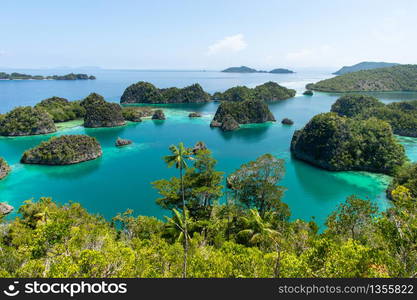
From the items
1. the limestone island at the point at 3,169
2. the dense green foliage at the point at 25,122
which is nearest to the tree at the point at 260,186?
the limestone island at the point at 3,169

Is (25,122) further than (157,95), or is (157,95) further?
(157,95)

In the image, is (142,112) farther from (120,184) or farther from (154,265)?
(154,265)

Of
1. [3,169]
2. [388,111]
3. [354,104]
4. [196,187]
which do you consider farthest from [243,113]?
[3,169]

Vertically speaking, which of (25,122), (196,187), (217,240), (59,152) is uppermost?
(196,187)

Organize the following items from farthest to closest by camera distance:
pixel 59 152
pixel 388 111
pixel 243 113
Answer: pixel 243 113
pixel 388 111
pixel 59 152

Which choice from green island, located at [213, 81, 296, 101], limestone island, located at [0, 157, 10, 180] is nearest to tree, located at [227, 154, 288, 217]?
limestone island, located at [0, 157, 10, 180]

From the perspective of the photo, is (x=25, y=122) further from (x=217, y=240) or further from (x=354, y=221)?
(x=354, y=221)
